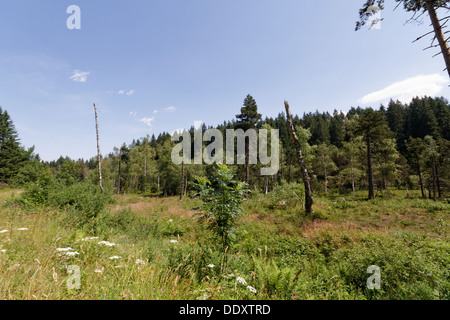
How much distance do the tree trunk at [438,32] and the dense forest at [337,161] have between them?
53.0 feet

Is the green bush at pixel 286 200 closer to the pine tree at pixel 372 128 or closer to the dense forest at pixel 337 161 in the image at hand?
the dense forest at pixel 337 161

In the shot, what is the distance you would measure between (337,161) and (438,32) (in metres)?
57.7

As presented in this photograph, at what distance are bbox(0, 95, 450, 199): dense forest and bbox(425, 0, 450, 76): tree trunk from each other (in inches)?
636

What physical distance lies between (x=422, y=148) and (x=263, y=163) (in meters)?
27.8

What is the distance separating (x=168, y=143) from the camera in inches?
1804

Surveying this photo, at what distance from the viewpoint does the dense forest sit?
25938 millimetres

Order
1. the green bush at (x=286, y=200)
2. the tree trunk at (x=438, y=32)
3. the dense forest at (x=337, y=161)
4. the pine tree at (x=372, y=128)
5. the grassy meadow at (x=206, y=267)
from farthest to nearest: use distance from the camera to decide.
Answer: the dense forest at (x=337, y=161)
the pine tree at (x=372, y=128)
the green bush at (x=286, y=200)
the tree trunk at (x=438, y=32)
the grassy meadow at (x=206, y=267)

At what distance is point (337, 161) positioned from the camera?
2174 inches

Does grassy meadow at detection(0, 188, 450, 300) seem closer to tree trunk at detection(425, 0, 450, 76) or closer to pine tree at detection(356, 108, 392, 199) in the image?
tree trunk at detection(425, 0, 450, 76)

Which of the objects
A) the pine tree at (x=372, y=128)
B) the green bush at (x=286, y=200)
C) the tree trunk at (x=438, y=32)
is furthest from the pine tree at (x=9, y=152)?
the pine tree at (x=372, y=128)

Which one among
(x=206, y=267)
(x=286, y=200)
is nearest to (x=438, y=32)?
(x=206, y=267)

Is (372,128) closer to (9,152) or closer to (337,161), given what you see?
(337,161)

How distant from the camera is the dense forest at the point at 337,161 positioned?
85.1ft
